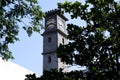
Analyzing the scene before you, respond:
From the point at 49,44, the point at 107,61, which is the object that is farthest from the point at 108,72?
the point at 49,44

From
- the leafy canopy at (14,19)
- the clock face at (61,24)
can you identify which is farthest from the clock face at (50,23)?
the leafy canopy at (14,19)

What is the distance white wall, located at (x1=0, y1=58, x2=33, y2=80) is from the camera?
29.1 m

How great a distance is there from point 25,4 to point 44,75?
288 inches

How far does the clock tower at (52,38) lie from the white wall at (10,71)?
4.56 m

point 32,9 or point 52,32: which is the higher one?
point 52,32

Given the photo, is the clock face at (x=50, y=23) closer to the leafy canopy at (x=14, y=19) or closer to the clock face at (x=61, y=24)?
the clock face at (x=61, y=24)

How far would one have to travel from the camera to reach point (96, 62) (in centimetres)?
926

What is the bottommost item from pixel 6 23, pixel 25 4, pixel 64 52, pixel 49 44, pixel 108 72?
pixel 108 72

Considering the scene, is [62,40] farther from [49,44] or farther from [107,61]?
[107,61]

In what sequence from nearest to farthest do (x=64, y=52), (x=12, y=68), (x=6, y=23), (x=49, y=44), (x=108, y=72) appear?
1. (x=108, y=72)
2. (x=64, y=52)
3. (x=6, y=23)
4. (x=12, y=68)
5. (x=49, y=44)

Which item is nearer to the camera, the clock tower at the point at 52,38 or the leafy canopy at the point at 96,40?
the leafy canopy at the point at 96,40

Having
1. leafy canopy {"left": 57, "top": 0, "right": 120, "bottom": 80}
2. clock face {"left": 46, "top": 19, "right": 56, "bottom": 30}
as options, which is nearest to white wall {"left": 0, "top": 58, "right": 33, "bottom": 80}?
clock face {"left": 46, "top": 19, "right": 56, "bottom": 30}

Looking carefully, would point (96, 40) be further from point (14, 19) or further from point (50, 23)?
point (50, 23)

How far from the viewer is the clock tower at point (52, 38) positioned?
119ft
